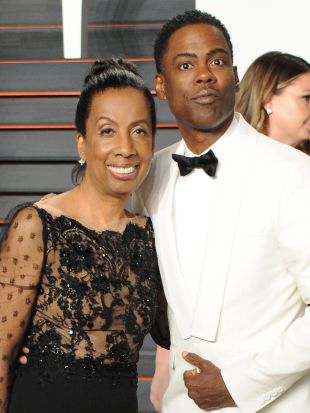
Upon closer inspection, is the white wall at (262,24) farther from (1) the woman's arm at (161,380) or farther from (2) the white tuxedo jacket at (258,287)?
(2) the white tuxedo jacket at (258,287)

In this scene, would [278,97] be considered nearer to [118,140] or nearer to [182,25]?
[182,25]

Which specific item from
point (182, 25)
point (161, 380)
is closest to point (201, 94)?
point (182, 25)

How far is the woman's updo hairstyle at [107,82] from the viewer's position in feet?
8.29

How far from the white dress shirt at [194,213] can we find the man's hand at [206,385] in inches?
6.2

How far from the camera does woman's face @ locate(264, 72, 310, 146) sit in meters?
→ 3.56

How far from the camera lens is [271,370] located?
7.51 ft

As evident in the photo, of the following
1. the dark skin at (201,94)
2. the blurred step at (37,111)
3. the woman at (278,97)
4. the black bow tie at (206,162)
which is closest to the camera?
the dark skin at (201,94)

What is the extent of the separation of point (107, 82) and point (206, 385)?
2.77 ft

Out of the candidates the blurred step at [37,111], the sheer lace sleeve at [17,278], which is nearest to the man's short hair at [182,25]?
the sheer lace sleeve at [17,278]

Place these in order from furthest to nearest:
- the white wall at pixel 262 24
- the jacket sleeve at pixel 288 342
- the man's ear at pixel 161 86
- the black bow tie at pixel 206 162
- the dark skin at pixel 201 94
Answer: the white wall at pixel 262 24
the man's ear at pixel 161 86
the black bow tie at pixel 206 162
the dark skin at pixel 201 94
the jacket sleeve at pixel 288 342

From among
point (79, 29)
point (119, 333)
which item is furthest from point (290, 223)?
point (79, 29)

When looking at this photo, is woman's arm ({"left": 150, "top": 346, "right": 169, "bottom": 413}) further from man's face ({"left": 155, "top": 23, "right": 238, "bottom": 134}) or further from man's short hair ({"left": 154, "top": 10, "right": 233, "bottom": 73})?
man's short hair ({"left": 154, "top": 10, "right": 233, "bottom": 73})

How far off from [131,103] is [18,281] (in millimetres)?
559

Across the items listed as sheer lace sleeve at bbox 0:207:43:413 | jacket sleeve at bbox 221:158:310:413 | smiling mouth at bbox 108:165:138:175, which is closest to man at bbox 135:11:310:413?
jacket sleeve at bbox 221:158:310:413
